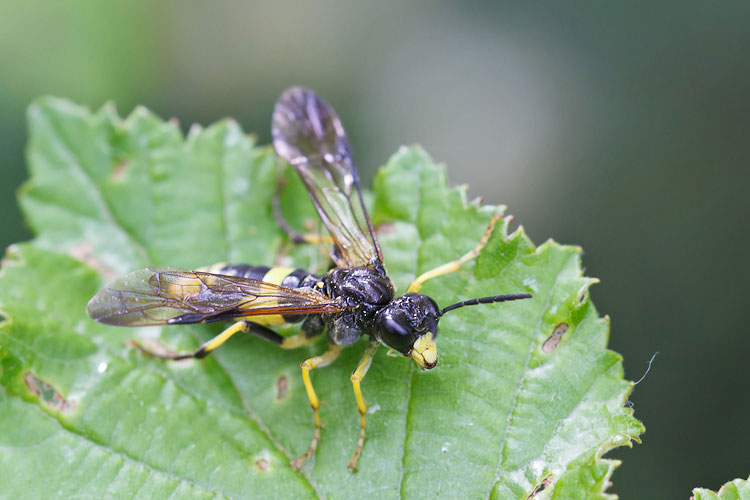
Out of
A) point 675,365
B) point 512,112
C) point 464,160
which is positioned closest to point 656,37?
point 512,112

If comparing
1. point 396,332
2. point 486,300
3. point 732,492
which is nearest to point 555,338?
point 486,300

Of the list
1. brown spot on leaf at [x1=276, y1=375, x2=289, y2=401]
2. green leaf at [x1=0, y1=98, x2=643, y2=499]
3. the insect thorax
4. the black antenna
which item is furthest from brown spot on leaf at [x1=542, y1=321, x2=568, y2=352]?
brown spot on leaf at [x1=276, y1=375, x2=289, y2=401]

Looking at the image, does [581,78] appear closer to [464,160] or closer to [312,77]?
[464,160]

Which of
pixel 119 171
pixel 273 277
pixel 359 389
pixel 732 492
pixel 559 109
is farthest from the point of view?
pixel 559 109

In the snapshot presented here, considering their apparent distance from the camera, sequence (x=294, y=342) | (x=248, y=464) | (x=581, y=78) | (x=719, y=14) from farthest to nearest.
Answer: (x=581, y=78), (x=719, y=14), (x=294, y=342), (x=248, y=464)

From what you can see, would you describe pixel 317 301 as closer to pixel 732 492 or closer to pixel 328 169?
pixel 328 169

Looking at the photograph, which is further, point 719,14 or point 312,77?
point 312,77

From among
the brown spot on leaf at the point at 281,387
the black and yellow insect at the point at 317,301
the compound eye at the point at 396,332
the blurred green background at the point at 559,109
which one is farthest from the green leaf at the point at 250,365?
the blurred green background at the point at 559,109
